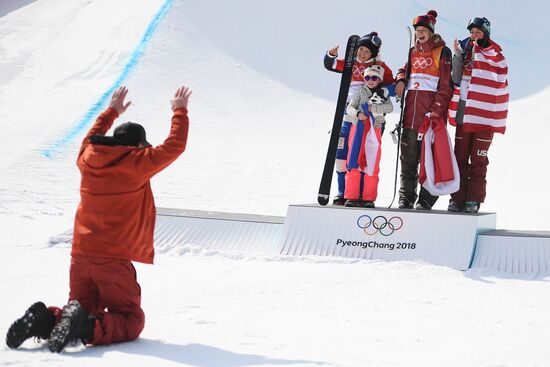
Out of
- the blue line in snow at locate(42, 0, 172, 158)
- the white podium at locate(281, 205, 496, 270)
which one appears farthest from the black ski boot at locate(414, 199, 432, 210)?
the blue line in snow at locate(42, 0, 172, 158)

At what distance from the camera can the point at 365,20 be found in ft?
36.6

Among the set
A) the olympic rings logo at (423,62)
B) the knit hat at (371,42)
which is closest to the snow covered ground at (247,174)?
the olympic rings logo at (423,62)

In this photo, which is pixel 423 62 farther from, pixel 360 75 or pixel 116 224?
pixel 116 224

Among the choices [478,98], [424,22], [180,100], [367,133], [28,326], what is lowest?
[28,326]

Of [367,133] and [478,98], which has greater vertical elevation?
[478,98]

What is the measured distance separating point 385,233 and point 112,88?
535 cm

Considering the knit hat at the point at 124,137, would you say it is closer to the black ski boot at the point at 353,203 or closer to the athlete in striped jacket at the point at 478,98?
the black ski boot at the point at 353,203

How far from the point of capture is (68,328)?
8.15 feet

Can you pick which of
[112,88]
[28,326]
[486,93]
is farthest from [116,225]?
[112,88]

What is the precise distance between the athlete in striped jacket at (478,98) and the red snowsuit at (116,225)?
90.6 inches

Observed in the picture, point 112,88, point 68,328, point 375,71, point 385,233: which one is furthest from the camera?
point 112,88

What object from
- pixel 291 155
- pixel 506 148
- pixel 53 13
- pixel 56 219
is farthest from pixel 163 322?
pixel 53 13

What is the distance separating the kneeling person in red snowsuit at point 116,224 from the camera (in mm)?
2670

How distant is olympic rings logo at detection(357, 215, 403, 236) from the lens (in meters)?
4.33
